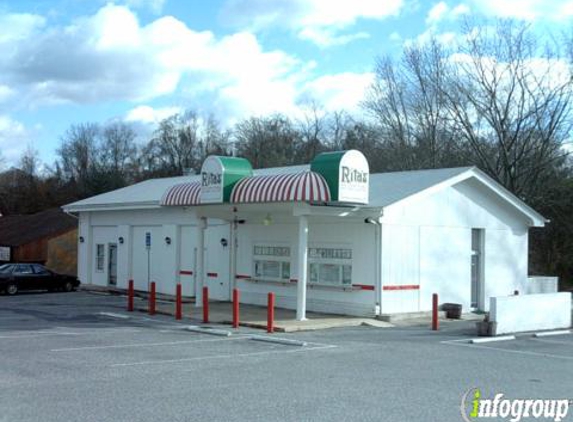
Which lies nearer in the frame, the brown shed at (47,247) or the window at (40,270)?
the window at (40,270)

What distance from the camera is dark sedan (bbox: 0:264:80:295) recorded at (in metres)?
29.6

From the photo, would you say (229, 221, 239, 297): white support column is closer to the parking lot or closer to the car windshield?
the parking lot

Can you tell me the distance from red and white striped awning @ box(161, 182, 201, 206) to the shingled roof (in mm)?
20749

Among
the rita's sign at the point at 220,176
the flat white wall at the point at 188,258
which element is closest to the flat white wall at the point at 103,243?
the flat white wall at the point at 188,258

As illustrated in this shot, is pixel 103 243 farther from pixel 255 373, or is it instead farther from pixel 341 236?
pixel 255 373

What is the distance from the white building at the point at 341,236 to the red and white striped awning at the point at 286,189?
31 millimetres

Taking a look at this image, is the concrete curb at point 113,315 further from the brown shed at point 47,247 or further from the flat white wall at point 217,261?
the brown shed at point 47,247

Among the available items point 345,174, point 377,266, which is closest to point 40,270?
point 377,266

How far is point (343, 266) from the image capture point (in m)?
21.9

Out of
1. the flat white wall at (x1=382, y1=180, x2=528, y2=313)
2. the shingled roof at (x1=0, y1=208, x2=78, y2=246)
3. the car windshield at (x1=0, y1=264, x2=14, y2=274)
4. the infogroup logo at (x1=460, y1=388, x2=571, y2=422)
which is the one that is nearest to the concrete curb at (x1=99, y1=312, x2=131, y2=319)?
the flat white wall at (x1=382, y1=180, x2=528, y2=313)

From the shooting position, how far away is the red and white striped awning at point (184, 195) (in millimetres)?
22062

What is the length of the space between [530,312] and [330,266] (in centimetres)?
595

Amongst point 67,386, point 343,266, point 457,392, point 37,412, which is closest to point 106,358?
point 67,386

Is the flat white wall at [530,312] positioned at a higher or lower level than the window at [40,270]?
lower
